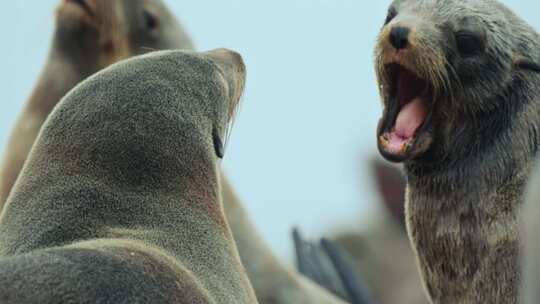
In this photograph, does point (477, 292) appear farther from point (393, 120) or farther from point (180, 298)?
point (180, 298)

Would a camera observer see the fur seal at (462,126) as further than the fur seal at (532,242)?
Yes

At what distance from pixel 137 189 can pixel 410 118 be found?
3.09ft

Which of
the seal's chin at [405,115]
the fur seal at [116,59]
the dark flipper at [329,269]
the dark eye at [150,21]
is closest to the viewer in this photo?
the seal's chin at [405,115]

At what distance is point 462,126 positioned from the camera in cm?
362

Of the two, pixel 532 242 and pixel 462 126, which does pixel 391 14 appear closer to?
pixel 462 126

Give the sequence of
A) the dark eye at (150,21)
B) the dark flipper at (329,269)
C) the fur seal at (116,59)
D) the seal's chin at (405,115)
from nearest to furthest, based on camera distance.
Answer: the seal's chin at (405,115) → the fur seal at (116,59) → the dark eye at (150,21) → the dark flipper at (329,269)

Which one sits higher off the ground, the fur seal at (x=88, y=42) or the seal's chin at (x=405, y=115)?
the seal's chin at (x=405, y=115)

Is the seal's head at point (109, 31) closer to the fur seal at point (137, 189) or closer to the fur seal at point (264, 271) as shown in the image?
the fur seal at point (264, 271)

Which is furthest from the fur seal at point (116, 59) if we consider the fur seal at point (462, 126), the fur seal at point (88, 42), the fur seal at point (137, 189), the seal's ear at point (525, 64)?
the seal's ear at point (525, 64)

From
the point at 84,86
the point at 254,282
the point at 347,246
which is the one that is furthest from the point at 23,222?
the point at 347,246

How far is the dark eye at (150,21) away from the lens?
5.59 meters

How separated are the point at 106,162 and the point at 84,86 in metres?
0.30

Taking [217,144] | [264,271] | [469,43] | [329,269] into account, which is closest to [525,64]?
[469,43]

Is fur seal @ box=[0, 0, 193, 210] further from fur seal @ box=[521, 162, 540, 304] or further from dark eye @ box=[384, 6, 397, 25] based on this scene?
fur seal @ box=[521, 162, 540, 304]
